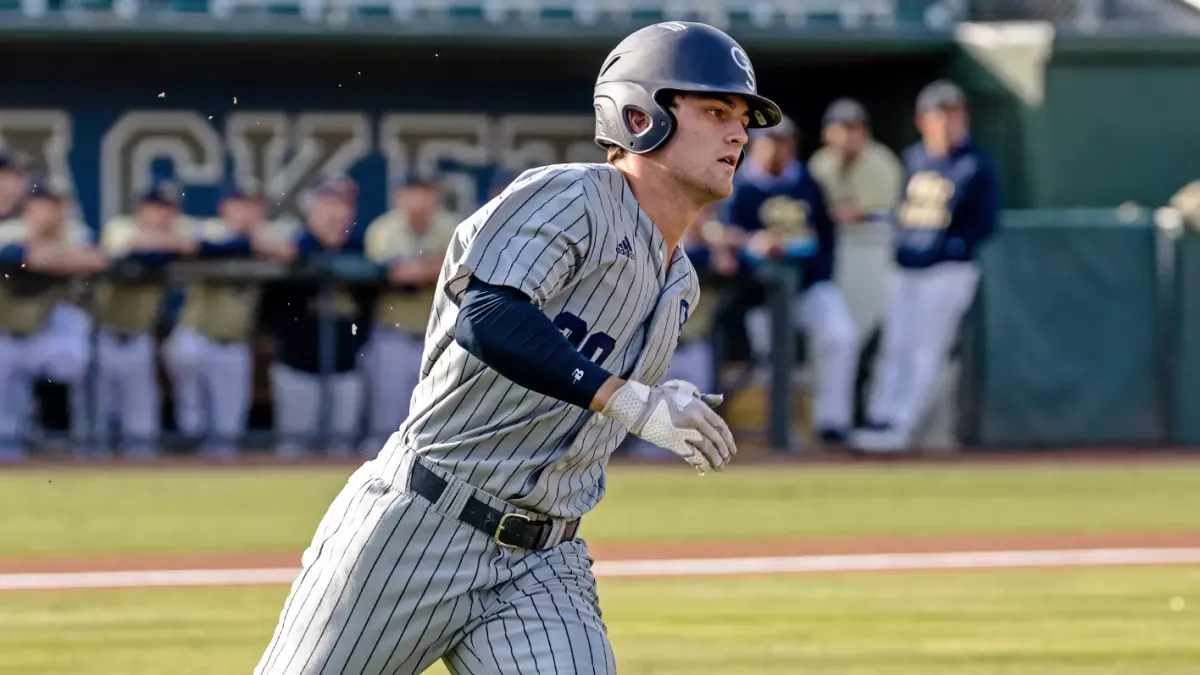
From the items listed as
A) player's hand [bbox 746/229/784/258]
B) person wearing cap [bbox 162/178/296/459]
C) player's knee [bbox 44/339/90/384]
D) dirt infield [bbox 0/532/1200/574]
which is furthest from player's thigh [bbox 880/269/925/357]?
player's knee [bbox 44/339/90/384]

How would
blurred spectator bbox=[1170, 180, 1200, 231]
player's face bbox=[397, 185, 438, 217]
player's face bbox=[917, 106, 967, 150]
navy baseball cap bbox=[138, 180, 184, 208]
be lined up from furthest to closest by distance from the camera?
1. blurred spectator bbox=[1170, 180, 1200, 231]
2. player's face bbox=[397, 185, 438, 217]
3. navy baseball cap bbox=[138, 180, 184, 208]
4. player's face bbox=[917, 106, 967, 150]

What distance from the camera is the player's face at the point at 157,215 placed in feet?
39.6

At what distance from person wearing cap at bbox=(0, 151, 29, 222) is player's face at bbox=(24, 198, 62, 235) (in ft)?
0.86

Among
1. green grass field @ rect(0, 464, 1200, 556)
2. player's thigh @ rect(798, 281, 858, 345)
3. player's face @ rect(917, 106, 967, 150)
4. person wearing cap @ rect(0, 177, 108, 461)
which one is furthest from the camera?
player's thigh @ rect(798, 281, 858, 345)

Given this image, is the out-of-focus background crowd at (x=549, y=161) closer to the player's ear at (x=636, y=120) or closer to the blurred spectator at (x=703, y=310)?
the blurred spectator at (x=703, y=310)

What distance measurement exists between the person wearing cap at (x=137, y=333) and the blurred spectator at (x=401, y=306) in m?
1.21

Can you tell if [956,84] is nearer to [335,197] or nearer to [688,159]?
[335,197]

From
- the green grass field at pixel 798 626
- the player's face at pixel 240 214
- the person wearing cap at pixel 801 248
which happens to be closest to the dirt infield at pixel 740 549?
the green grass field at pixel 798 626

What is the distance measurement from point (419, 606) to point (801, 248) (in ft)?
30.7

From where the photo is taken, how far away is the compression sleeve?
3160mm

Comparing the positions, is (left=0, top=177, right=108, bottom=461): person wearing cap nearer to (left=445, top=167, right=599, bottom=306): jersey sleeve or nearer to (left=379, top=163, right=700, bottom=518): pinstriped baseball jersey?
(left=379, top=163, right=700, bottom=518): pinstriped baseball jersey

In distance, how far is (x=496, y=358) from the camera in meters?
3.17

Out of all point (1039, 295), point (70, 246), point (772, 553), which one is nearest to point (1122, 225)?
point (1039, 295)

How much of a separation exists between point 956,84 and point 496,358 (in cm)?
1301
